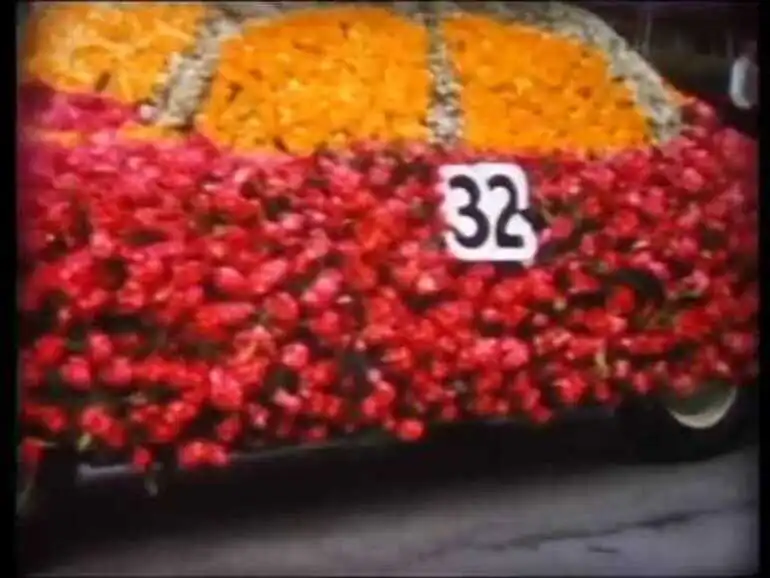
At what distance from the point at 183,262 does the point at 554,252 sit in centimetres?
Answer: 46

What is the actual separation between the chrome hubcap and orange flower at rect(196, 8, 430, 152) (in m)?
0.48

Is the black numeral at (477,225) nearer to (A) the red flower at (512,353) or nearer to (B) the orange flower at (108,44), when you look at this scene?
(A) the red flower at (512,353)

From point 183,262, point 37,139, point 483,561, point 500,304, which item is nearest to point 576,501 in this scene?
point 483,561

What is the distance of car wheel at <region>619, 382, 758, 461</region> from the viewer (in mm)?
1610

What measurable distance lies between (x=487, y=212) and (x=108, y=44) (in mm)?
515

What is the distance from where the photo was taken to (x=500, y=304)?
5.18ft

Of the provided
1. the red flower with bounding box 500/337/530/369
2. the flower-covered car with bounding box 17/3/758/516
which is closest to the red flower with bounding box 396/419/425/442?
the flower-covered car with bounding box 17/3/758/516

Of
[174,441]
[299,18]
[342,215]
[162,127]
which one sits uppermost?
[299,18]

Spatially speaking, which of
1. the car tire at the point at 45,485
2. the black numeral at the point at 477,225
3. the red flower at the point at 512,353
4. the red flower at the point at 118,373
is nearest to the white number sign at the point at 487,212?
the black numeral at the point at 477,225

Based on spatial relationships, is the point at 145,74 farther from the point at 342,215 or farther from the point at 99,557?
the point at 99,557

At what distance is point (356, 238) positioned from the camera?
1570mm

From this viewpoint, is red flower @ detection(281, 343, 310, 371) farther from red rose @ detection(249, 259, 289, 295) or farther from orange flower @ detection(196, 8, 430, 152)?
orange flower @ detection(196, 8, 430, 152)

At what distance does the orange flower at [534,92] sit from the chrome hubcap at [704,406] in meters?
0.33

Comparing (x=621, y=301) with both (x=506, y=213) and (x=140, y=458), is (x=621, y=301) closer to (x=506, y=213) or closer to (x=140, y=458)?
(x=506, y=213)
